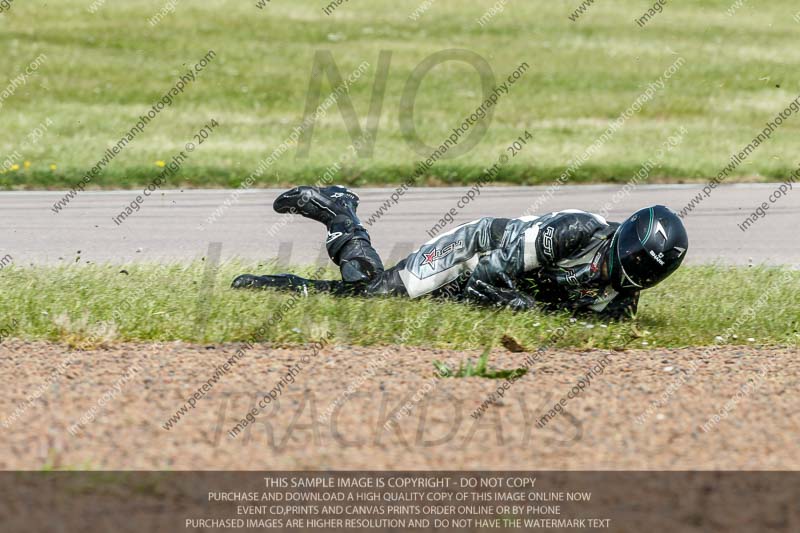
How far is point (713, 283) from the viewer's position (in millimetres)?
9680

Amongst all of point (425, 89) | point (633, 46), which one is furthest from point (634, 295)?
point (633, 46)

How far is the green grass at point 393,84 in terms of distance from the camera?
16.2m

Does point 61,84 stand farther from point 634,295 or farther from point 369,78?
point 634,295

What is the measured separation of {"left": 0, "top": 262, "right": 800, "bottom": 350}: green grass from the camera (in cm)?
754

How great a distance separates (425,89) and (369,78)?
1253 mm

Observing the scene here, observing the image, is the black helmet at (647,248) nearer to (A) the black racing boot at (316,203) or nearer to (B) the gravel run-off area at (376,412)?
(B) the gravel run-off area at (376,412)

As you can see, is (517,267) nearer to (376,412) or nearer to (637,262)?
(637,262)

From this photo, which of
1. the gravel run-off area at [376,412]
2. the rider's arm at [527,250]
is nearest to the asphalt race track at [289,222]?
the rider's arm at [527,250]

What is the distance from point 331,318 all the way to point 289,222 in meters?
4.79

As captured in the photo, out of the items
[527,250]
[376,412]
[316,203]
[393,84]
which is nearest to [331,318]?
[316,203]

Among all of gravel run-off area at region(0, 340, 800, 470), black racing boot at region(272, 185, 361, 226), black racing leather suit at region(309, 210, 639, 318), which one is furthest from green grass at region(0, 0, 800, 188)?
gravel run-off area at region(0, 340, 800, 470)

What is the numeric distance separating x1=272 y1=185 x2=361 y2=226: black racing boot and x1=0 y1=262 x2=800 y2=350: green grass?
2.39ft

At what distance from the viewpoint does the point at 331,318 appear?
7.95 meters

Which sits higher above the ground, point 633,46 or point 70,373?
point 633,46
